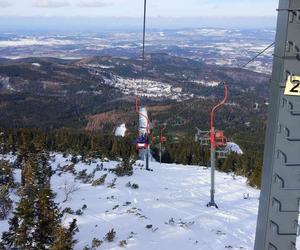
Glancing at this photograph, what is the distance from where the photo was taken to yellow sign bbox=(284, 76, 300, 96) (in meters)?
2.78

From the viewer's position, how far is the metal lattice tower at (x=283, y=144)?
2777 mm

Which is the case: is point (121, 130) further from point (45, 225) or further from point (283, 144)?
point (283, 144)

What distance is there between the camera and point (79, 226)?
14.0m

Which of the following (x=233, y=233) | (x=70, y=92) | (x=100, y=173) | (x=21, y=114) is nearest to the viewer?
(x=233, y=233)

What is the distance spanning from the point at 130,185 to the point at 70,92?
177233 mm

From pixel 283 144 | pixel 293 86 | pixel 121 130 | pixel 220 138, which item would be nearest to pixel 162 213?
pixel 220 138

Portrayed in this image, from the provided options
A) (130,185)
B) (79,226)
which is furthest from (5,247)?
(130,185)

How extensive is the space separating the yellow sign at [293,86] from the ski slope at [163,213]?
9816 millimetres

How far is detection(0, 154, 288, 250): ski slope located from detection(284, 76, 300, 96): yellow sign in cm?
982

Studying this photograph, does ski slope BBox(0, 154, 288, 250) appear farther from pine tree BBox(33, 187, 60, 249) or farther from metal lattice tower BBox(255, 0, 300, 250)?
metal lattice tower BBox(255, 0, 300, 250)

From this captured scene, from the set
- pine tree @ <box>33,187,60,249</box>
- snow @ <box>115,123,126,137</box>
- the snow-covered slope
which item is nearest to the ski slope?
the snow-covered slope

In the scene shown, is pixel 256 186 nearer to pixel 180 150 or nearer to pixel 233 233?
pixel 233 233

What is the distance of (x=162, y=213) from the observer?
611 inches

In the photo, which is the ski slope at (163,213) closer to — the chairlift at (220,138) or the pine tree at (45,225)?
the pine tree at (45,225)
